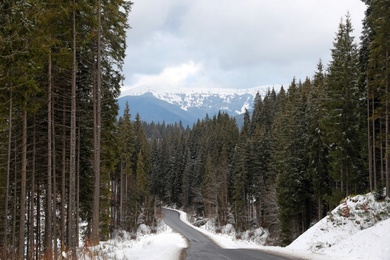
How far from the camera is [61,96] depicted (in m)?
17.0

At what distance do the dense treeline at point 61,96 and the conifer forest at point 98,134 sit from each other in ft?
0.20

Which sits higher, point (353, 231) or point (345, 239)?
point (353, 231)

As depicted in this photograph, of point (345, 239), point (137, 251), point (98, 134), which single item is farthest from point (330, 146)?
point (98, 134)

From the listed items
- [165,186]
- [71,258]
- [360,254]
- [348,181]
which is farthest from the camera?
[165,186]

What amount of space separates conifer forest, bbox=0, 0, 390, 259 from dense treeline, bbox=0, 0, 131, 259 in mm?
62

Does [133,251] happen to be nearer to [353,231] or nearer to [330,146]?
[353,231]

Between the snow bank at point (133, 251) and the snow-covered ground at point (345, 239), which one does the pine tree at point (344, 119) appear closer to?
the snow-covered ground at point (345, 239)

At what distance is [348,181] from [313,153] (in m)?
5.00

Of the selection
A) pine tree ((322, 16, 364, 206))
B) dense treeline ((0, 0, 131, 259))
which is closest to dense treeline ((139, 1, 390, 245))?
pine tree ((322, 16, 364, 206))

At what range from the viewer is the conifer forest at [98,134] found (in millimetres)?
14655

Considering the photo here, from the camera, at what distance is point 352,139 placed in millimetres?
29172

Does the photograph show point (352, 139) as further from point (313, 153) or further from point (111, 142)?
point (111, 142)

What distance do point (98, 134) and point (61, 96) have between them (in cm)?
245

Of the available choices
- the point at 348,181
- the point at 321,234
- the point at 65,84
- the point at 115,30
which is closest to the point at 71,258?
the point at 65,84
